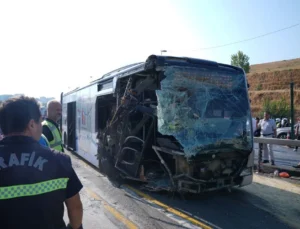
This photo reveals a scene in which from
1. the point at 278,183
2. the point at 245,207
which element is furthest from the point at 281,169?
the point at 245,207

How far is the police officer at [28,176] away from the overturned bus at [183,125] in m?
3.82

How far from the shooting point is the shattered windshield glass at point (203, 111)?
5695 millimetres

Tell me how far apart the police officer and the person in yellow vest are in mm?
2371

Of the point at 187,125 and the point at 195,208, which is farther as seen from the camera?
the point at 187,125

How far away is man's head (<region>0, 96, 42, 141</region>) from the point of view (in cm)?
189

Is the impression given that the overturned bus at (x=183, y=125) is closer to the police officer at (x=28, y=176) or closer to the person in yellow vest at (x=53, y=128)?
the person in yellow vest at (x=53, y=128)

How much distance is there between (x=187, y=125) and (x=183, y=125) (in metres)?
0.08

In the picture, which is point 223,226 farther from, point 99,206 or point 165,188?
point 99,206

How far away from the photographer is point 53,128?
435cm

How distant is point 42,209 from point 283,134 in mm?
19461

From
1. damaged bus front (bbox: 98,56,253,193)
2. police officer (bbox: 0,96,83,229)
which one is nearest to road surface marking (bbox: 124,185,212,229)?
damaged bus front (bbox: 98,56,253,193)

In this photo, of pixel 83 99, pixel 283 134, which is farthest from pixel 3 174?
pixel 283 134

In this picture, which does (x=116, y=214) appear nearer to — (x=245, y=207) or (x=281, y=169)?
(x=245, y=207)

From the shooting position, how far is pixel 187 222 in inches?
187
